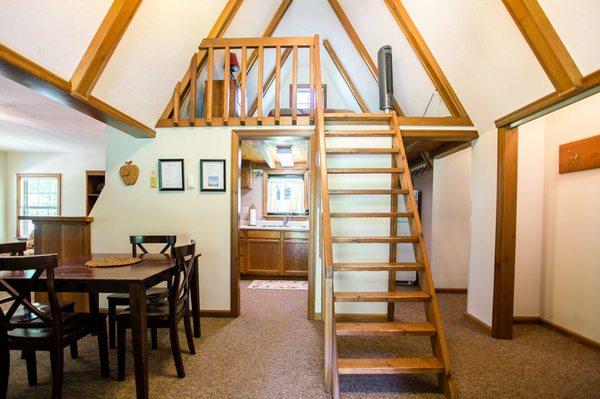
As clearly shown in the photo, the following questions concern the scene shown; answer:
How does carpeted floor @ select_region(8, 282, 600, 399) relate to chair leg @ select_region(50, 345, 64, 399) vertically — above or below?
below

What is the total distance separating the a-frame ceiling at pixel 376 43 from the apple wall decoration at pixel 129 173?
0.55 meters

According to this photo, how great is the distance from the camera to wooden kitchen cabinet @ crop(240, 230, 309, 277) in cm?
471

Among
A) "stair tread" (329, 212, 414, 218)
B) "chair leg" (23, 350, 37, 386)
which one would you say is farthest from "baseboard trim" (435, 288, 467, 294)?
"chair leg" (23, 350, 37, 386)

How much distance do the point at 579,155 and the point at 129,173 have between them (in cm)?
451

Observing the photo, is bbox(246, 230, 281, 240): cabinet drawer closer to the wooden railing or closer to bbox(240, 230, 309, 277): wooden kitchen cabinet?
bbox(240, 230, 309, 277): wooden kitchen cabinet

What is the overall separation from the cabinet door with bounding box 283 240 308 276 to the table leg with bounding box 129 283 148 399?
10.2ft

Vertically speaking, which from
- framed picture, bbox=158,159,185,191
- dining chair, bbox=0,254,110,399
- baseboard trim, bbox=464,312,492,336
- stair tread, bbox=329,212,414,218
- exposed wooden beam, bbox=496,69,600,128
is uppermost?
exposed wooden beam, bbox=496,69,600,128

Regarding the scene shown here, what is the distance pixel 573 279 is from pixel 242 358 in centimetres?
315

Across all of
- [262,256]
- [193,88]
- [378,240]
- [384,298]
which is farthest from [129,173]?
[384,298]

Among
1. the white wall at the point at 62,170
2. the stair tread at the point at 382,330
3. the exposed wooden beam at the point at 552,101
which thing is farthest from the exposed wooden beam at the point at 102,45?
the white wall at the point at 62,170

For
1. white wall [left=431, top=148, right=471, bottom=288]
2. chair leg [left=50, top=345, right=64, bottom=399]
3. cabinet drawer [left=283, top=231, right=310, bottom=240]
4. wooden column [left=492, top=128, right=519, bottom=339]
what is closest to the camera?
chair leg [left=50, top=345, right=64, bottom=399]

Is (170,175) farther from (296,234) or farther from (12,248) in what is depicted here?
(296,234)

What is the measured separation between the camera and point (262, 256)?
4789 mm

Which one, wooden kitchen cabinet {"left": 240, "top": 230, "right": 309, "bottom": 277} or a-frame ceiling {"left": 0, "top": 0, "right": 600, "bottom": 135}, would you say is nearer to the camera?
a-frame ceiling {"left": 0, "top": 0, "right": 600, "bottom": 135}
